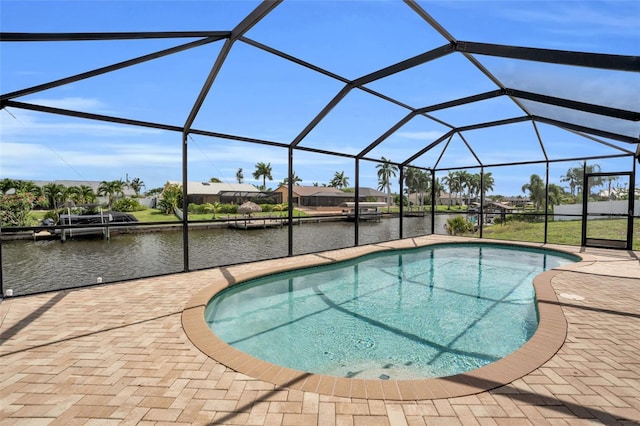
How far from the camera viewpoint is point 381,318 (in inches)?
165

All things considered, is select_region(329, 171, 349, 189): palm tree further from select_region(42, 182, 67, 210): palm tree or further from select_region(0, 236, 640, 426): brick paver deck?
select_region(0, 236, 640, 426): brick paver deck

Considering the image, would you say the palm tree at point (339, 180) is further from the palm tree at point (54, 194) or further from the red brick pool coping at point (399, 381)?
the red brick pool coping at point (399, 381)

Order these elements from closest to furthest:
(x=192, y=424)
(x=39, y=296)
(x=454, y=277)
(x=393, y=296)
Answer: (x=192, y=424), (x=39, y=296), (x=393, y=296), (x=454, y=277)

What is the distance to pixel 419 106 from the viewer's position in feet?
20.6

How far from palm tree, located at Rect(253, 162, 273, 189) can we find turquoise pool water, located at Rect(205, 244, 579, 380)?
47.2m

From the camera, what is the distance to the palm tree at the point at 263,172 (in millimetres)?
52312

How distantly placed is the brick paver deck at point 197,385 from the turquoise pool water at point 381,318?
768 mm

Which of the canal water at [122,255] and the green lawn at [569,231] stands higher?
the green lawn at [569,231]

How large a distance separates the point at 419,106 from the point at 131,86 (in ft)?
16.6

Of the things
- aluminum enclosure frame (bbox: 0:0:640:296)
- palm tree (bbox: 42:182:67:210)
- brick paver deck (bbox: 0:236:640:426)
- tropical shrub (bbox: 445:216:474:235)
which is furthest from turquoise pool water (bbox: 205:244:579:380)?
palm tree (bbox: 42:182:67:210)

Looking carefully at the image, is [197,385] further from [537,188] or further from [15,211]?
[537,188]

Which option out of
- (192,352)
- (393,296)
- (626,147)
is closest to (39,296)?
(192,352)

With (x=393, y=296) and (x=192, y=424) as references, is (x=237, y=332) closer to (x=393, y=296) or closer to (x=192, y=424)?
(x=192, y=424)

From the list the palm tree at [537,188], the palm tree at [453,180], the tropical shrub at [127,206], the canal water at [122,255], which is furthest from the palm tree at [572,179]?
the tropical shrub at [127,206]
